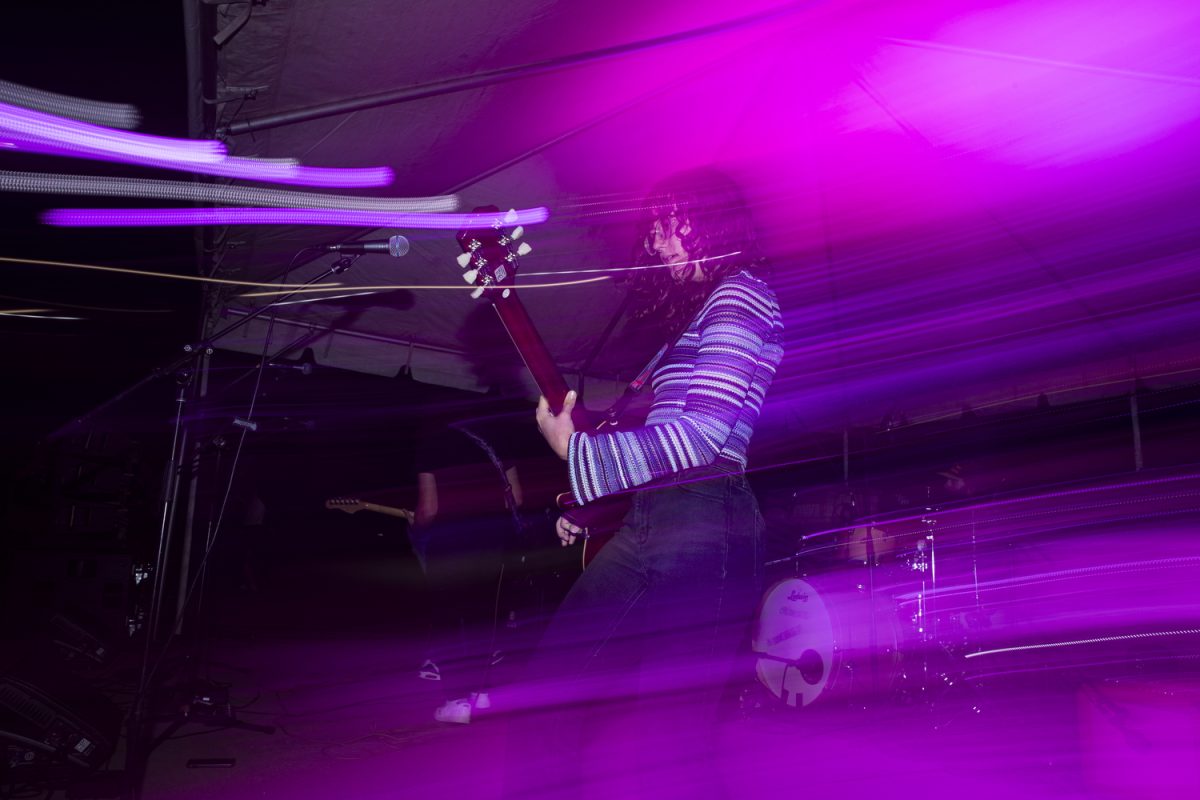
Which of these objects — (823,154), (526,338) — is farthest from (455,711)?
(823,154)

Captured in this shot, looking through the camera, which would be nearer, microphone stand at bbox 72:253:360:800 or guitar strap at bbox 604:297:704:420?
guitar strap at bbox 604:297:704:420

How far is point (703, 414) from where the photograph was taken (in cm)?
142

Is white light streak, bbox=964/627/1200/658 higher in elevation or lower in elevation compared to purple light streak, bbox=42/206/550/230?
lower

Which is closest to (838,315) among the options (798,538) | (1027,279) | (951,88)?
(1027,279)

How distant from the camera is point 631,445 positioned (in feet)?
4.66

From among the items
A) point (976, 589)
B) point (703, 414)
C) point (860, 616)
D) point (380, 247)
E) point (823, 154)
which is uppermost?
point (823, 154)

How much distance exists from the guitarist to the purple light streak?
6.58 feet

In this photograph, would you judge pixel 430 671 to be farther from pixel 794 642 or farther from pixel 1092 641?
pixel 1092 641

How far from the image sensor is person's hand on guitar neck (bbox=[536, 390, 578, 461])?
5.28 ft

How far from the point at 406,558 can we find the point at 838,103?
5.71 m

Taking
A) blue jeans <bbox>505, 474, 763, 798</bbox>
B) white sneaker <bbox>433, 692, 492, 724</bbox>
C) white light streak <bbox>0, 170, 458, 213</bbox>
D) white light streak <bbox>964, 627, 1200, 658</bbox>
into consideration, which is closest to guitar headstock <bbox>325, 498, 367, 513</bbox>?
white sneaker <bbox>433, 692, 492, 724</bbox>

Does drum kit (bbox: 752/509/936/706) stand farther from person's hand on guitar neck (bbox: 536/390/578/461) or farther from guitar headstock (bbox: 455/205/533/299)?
person's hand on guitar neck (bbox: 536/390/578/461)

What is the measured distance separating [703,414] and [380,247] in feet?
7.18

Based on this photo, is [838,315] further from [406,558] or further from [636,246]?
[406,558]
